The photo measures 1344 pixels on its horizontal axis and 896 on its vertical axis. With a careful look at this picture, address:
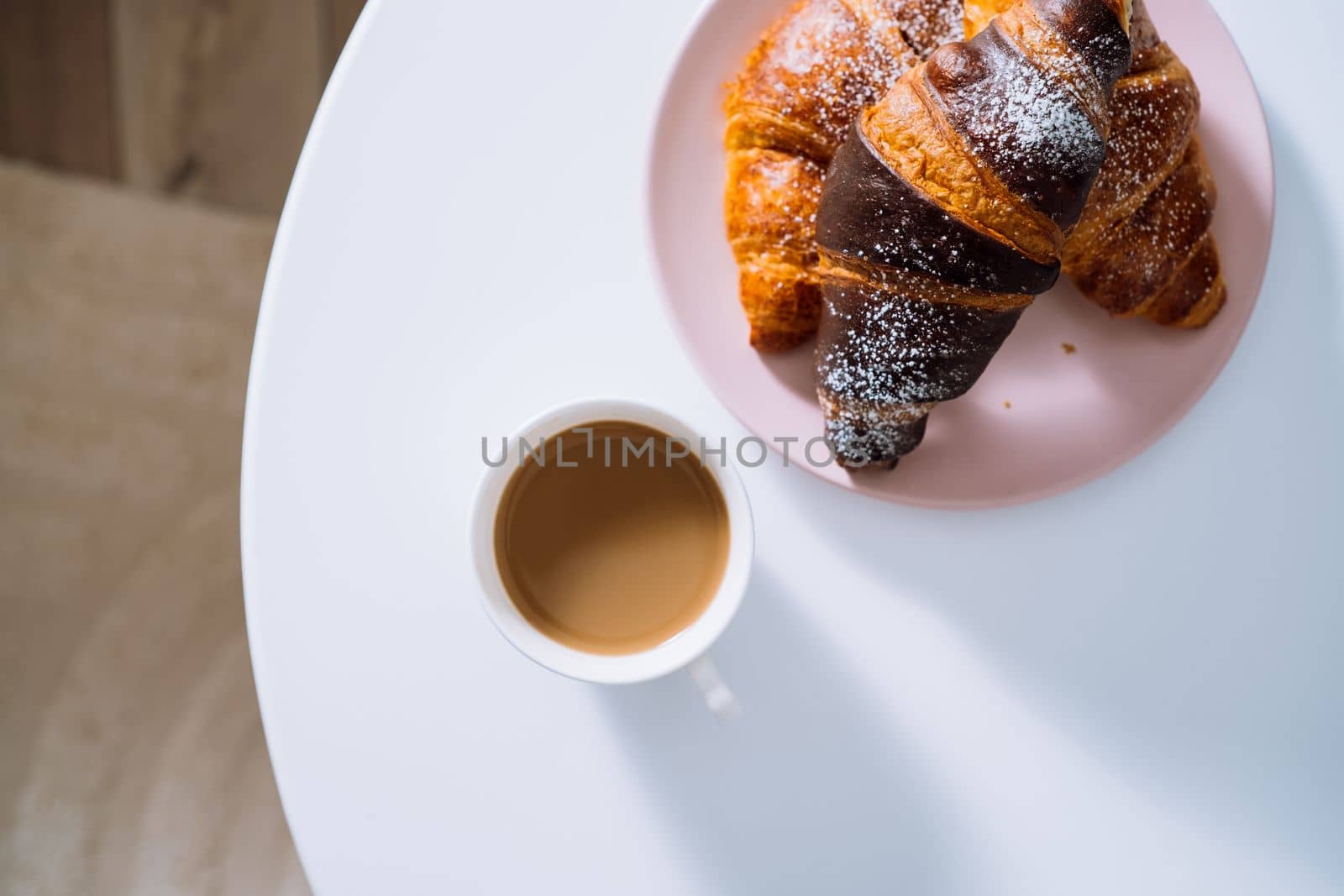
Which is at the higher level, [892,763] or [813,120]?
[813,120]

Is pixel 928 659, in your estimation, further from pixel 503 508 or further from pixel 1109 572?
pixel 503 508

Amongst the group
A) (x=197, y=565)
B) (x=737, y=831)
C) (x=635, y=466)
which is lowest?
(x=197, y=565)

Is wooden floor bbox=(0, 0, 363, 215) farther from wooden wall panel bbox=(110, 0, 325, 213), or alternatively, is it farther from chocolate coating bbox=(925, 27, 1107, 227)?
chocolate coating bbox=(925, 27, 1107, 227)

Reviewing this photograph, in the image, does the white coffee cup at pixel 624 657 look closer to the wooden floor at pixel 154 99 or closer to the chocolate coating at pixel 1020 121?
the chocolate coating at pixel 1020 121

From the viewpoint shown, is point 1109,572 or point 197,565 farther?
point 197,565

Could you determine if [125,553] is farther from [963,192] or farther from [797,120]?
[963,192]

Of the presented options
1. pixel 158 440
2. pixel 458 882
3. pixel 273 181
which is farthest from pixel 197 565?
pixel 458 882

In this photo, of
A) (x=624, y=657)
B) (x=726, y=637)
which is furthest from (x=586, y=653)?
(x=726, y=637)
